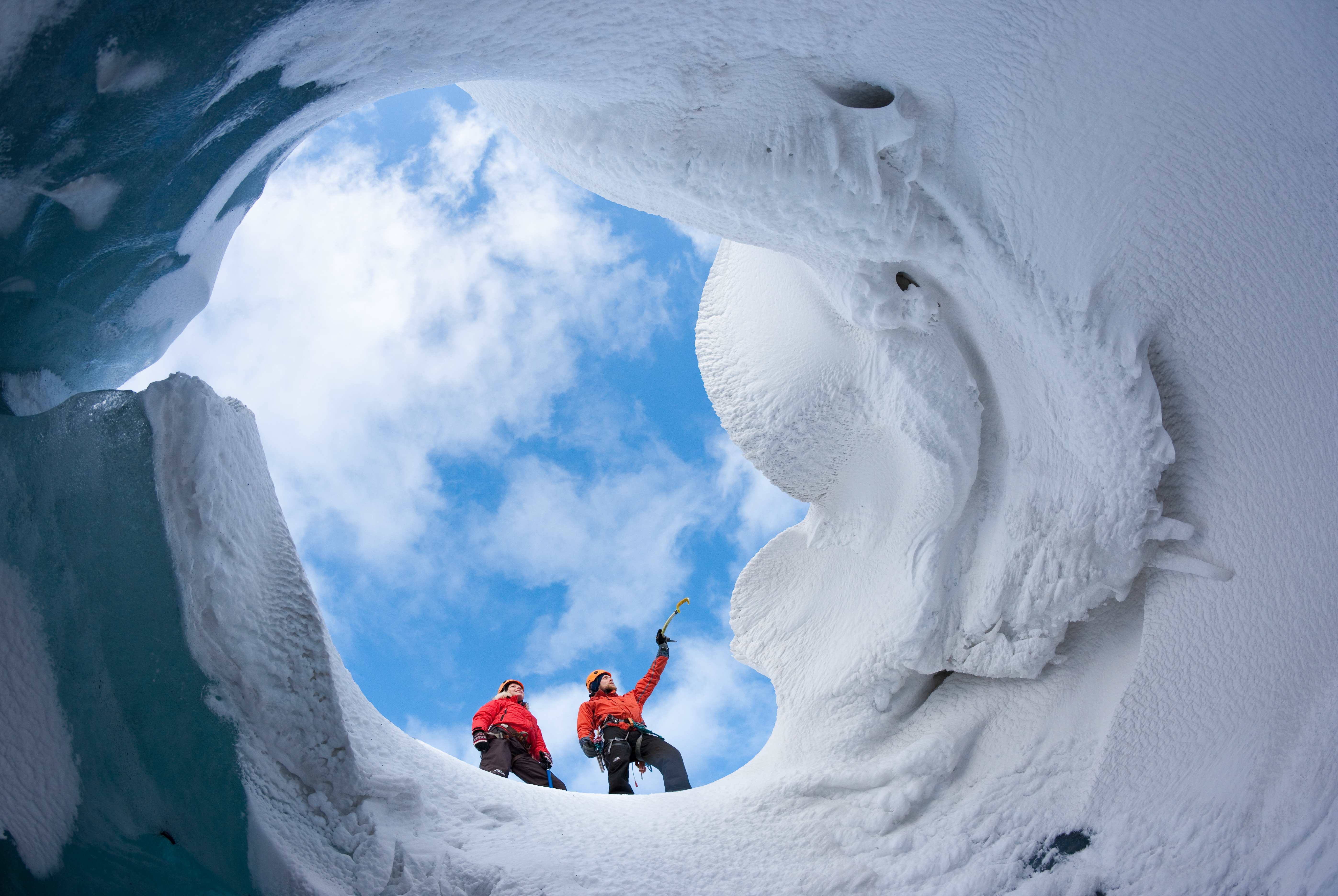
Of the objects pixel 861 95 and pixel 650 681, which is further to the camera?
pixel 650 681

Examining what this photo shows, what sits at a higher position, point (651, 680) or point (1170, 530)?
point (1170, 530)

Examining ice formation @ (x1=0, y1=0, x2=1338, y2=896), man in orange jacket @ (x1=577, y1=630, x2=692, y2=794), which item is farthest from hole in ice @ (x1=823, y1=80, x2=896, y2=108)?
man in orange jacket @ (x1=577, y1=630, x2=692, y2=794)

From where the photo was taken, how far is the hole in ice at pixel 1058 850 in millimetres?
1309

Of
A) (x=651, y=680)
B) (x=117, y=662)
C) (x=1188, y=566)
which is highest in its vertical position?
(x=117, y=662)

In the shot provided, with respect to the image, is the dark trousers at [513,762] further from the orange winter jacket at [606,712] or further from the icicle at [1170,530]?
the icicle at [1170,530]

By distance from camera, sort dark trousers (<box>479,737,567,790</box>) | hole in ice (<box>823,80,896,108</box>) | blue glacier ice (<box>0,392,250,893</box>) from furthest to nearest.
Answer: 1. dark trousers (<box>479,737,567,790</box>)
2. hole in ice (<box>823,80,896,108</box>)
3. blue glacier ice (<box>0,392,250,893</box>)

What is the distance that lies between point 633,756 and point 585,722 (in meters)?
0.25

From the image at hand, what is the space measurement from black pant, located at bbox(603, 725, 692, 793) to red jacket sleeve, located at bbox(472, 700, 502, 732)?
0.40 metres

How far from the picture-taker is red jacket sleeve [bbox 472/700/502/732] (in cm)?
314

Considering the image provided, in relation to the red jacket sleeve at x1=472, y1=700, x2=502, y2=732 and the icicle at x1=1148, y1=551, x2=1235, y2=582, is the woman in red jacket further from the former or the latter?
the icicle at x1=1148, y1=551, x2=1235, y2=582

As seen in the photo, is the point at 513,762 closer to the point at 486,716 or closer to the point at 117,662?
the point at 486,716

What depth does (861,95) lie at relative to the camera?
121 centimetres

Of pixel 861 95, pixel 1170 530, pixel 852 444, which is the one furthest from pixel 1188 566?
pixel 861 95

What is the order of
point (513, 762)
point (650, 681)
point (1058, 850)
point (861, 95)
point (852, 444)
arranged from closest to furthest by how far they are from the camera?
point (861, 95), point (1058, 850), point (852, 444), point (513, 762), point (650, 681)
